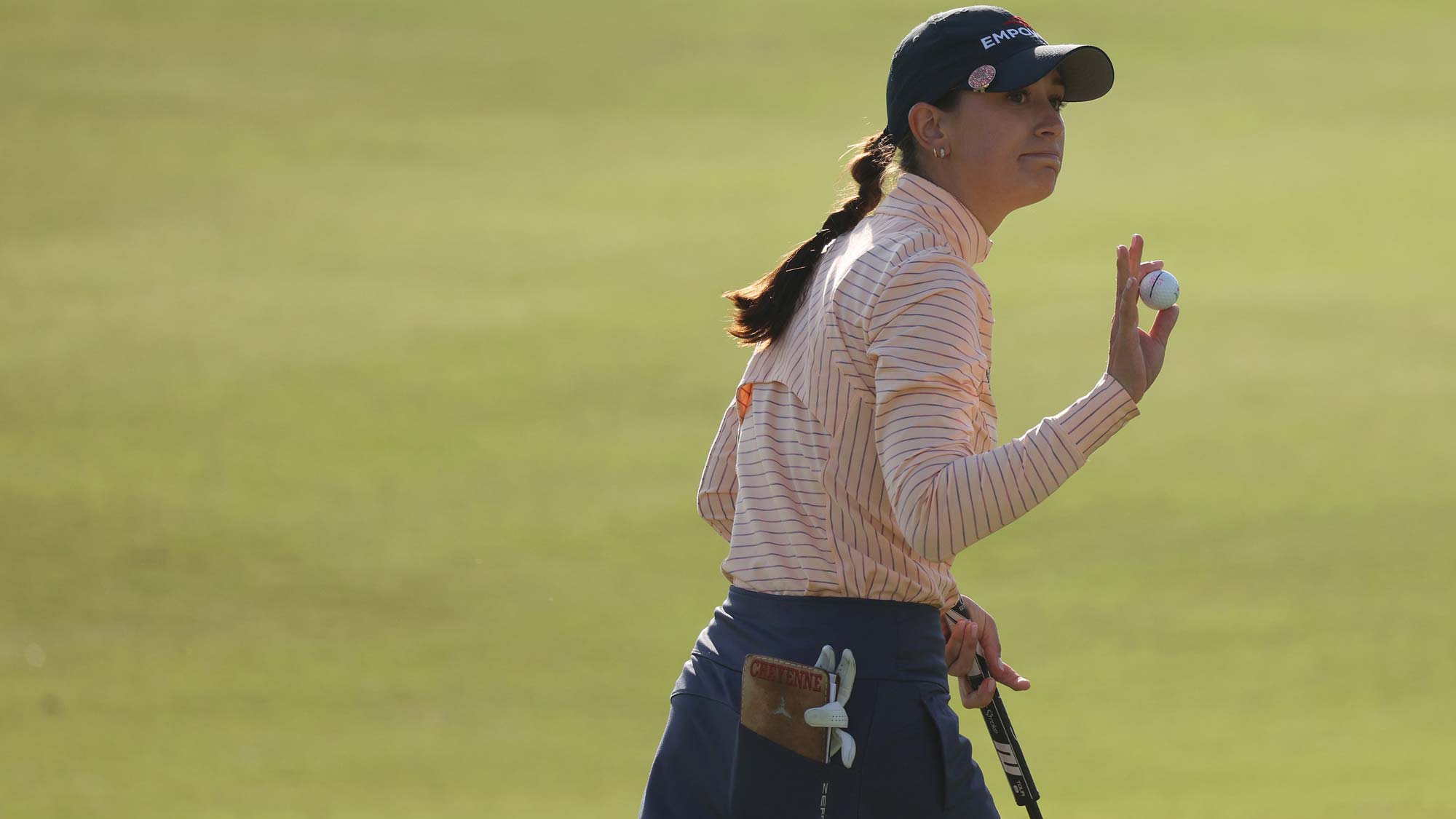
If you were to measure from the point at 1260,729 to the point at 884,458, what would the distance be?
2.81 m

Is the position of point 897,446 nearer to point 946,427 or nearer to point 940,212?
point 946,427

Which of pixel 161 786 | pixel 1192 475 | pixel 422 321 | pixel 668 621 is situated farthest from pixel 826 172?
pixel 161 786

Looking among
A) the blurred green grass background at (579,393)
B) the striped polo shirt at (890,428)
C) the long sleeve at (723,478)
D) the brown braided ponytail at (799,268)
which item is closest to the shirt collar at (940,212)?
the striped polo shirt at (890,428)

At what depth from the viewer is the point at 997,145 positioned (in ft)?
6.20

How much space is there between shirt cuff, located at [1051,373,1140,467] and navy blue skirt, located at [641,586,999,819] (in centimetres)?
27

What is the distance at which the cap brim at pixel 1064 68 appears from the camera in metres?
1.84

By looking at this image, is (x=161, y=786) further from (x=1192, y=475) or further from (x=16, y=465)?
(x=1192, y=475)

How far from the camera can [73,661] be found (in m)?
4.43

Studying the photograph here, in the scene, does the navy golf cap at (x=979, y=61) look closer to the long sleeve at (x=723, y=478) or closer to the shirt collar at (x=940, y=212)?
the shirt collar at (x=940, y=212)

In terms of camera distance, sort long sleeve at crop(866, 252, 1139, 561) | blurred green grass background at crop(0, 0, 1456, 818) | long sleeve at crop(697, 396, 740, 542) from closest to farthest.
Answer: long sleeve at crop(866, 252, 1139, 561), long sleeve at crop(697, 396, 740, 542), blurred green grass background at crop(0, 0, 1456, 818)

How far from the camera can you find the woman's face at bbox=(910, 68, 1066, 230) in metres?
1.89

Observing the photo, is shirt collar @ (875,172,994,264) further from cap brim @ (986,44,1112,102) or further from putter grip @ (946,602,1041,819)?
putter grip @ (946,602,1041,819)

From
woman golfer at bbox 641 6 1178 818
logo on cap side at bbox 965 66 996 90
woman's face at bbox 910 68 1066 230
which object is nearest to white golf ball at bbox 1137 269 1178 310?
woman golfer at bbox 641 6 1178 818

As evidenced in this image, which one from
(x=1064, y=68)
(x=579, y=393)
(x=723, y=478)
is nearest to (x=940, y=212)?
(x=1064, y=68)
